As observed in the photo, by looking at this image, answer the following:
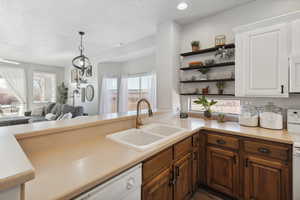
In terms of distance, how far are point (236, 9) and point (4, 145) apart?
310 cm

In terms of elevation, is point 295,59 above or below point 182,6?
below

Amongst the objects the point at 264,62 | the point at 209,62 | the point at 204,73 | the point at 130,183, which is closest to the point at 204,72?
the point at 204,73

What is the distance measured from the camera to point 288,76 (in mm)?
1623

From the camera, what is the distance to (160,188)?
3.88ft

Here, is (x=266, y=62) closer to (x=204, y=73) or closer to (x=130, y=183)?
(x=204, y=73)

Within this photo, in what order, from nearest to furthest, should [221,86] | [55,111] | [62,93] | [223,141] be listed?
[223,141], [221,86], [55,111], [62,93]

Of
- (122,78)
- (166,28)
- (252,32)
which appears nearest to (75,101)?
(122,78)

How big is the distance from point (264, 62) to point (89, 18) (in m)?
2.86

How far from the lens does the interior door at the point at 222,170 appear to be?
64.7 inches

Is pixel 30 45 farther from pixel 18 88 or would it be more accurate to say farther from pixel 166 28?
pixel 166 28

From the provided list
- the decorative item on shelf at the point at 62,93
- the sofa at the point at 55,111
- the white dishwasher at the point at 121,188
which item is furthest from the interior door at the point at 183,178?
the decorative item on shelf at the point at 62,93

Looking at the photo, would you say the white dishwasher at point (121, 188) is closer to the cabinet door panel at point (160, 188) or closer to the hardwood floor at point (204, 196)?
the cabinet door panel at point (160, 188)

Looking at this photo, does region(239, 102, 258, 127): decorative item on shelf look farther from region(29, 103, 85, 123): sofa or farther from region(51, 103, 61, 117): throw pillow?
region(51, 103, 61, 117): throw pillow

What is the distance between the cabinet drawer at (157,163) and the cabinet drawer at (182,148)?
95 millimetres
